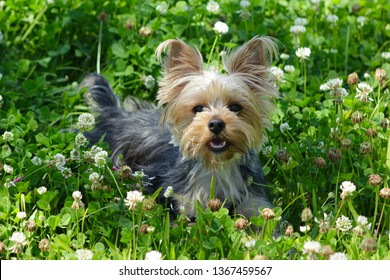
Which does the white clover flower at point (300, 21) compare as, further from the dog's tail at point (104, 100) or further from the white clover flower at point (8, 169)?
the white clover flower at point (8, 169)

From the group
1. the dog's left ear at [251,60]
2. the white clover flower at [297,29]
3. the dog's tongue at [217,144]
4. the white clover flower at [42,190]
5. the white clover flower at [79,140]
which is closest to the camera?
the white clover flower at [42,190]

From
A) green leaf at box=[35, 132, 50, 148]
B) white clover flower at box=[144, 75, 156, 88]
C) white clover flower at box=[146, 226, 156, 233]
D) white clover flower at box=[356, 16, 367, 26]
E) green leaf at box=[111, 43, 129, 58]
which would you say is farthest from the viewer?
white clover flower at box=[356, 16, 367, 26]

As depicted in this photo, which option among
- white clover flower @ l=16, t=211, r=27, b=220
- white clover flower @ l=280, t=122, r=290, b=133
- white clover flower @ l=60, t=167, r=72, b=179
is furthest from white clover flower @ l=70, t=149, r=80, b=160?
white clover flower @ l=280, t=122, r=290, b=133

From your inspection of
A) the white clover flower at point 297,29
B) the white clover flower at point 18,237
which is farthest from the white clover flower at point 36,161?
the white clover flower at point 297,29

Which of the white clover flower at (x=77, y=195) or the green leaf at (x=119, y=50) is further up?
the green leaf at (x=119, y=50)

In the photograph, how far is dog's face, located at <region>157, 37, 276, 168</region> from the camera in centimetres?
590

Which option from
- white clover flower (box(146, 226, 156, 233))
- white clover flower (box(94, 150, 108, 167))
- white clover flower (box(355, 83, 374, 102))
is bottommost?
white clover flower (box(146, 226, 156, 233))

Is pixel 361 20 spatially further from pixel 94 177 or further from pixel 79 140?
pixel 94 177

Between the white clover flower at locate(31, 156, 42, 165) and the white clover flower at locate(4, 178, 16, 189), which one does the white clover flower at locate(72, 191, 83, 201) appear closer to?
the white clover flower at locate(4, 178, 16, 189)

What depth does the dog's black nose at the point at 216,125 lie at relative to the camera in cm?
579

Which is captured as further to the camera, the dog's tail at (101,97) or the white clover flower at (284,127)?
the dog's tail at (101,97)

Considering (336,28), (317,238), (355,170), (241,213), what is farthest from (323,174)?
(336,28)

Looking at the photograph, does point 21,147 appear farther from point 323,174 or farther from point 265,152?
point 323,174

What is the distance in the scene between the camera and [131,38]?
823 centimetres
